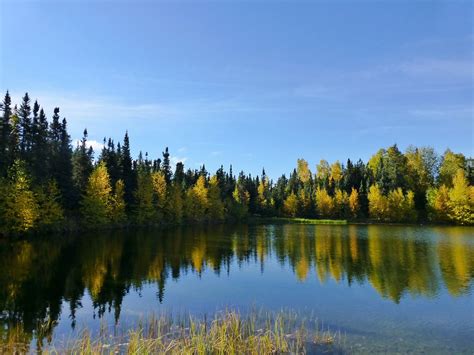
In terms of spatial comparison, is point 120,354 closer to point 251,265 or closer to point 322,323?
point 322,323

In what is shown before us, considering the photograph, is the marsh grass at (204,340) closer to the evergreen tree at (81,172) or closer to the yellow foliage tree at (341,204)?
the evergreen tree at (81,172)

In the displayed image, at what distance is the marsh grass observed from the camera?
44.9ft

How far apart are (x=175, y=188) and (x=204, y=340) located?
3428 inches

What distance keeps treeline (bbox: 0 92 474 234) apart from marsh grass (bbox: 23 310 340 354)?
139 ft

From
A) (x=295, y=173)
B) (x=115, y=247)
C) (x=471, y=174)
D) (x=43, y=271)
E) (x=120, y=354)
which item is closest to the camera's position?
(x=120, y=354)

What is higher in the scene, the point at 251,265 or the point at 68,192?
the point at 68,192

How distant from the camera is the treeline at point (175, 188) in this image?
60312 millimetres

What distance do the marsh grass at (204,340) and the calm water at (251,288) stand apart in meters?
1.64

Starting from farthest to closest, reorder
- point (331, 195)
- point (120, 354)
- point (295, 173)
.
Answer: point (295, 173) → point (331, 195) → point (120, 354)

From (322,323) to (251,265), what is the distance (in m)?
19.4

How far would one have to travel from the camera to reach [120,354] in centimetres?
1434

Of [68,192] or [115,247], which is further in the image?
[68,192]

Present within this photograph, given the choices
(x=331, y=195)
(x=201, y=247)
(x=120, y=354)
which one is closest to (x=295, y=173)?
(x=331, y=195)

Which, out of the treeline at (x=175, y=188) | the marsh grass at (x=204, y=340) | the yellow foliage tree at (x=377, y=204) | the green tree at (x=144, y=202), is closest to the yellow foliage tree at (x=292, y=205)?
the treeline at (x=175, y=188)
